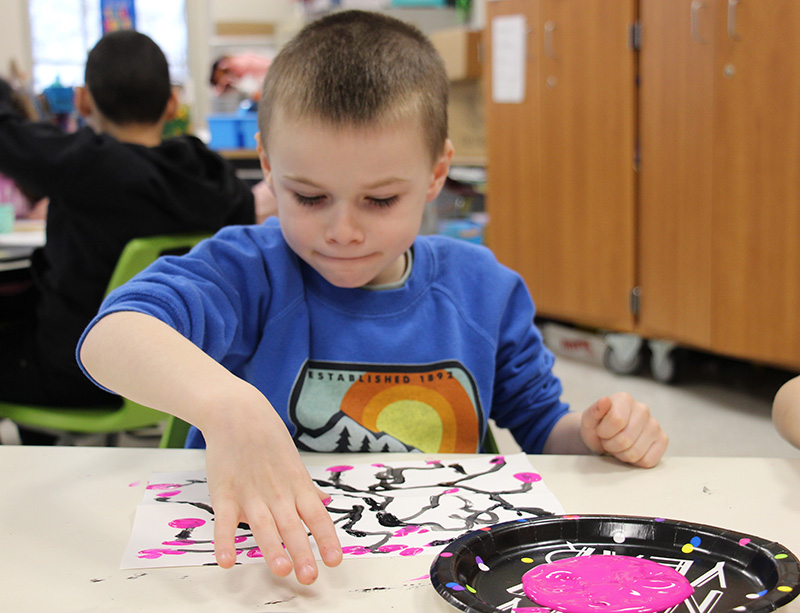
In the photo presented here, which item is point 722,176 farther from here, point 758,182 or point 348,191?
point 348,191

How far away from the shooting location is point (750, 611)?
40 centimetres

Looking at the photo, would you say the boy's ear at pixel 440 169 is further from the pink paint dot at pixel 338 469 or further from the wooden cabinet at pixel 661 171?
the wooden cabinet at pixel 661 171

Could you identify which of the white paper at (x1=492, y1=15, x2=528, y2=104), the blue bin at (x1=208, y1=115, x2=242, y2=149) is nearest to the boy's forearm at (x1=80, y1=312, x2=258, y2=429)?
the white paper at (x1=492, y1=15, x2=528, y2=104)

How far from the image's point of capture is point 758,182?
2.32 meters

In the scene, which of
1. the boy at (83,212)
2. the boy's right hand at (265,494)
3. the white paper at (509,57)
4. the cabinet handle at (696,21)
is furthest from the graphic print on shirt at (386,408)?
the white paper at (509,57)

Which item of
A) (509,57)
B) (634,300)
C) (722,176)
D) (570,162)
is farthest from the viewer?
(509,57)

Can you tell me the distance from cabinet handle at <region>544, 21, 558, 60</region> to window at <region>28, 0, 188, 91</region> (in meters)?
3.59

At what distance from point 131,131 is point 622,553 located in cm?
155

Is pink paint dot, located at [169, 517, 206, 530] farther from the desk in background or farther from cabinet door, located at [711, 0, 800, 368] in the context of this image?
cabinet door, located at [711, 0, 800, 368]

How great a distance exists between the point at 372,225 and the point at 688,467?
1.21ft

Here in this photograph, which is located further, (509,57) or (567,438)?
(509,57)

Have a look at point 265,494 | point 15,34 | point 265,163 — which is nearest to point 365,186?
point 265,163

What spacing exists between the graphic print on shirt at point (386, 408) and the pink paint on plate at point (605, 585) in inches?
15.4

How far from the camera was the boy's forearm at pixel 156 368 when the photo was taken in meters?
0.57
